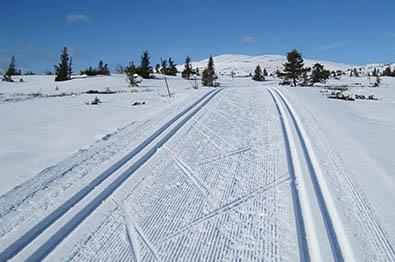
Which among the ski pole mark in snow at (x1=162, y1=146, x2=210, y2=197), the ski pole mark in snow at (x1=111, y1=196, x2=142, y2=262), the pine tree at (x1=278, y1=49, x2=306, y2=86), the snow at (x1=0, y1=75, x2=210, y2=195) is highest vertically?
the pine tree at (x1=278, y1=49, x2=306, y2=86)

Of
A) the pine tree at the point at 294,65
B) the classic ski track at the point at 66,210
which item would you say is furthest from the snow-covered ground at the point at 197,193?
the pine tree at the point at 294,65

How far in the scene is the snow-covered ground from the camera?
3604 mm

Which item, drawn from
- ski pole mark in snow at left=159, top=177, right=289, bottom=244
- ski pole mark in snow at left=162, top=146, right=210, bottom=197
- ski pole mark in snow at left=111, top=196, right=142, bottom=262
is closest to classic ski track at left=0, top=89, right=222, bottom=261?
ski pole mark in snow at left=111, top=196, right=142, bottom=262

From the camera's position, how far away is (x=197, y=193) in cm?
493

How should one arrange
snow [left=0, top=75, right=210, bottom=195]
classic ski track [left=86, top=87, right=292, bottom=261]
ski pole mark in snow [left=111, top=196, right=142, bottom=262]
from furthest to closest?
snow [left=0, top=75, right=210, bottom=195], classic ski track [left=86, top=87, right=292, bottom=261], ski pole mark in snow [left=111, top=196, right=142, bottom=262]

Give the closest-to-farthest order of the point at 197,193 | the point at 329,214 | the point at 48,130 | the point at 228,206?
the point at 329,214, the point at 228,206, the point at 197,193, the point at 48,130

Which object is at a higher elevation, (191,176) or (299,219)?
(191,176)

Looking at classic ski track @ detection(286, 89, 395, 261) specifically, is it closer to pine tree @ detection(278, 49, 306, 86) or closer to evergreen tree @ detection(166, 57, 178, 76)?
pine tree @ detection(278, 49, 306, 86)

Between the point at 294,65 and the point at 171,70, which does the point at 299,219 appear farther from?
the point at 171,70

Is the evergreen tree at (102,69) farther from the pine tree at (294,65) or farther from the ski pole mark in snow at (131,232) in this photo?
the ski pole mark in snow at (131,232)

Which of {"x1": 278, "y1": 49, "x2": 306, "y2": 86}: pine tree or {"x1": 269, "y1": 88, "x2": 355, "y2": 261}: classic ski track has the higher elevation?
{"x1": 278, "y1": 49, "x2": 306, "y2": 86}: pine tree

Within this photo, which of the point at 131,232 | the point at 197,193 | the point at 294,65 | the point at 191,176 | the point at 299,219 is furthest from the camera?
the point at 294,65

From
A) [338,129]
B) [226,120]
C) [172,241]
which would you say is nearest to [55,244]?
[172,241]

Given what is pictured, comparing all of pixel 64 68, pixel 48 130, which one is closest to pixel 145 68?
pixel 64 68
